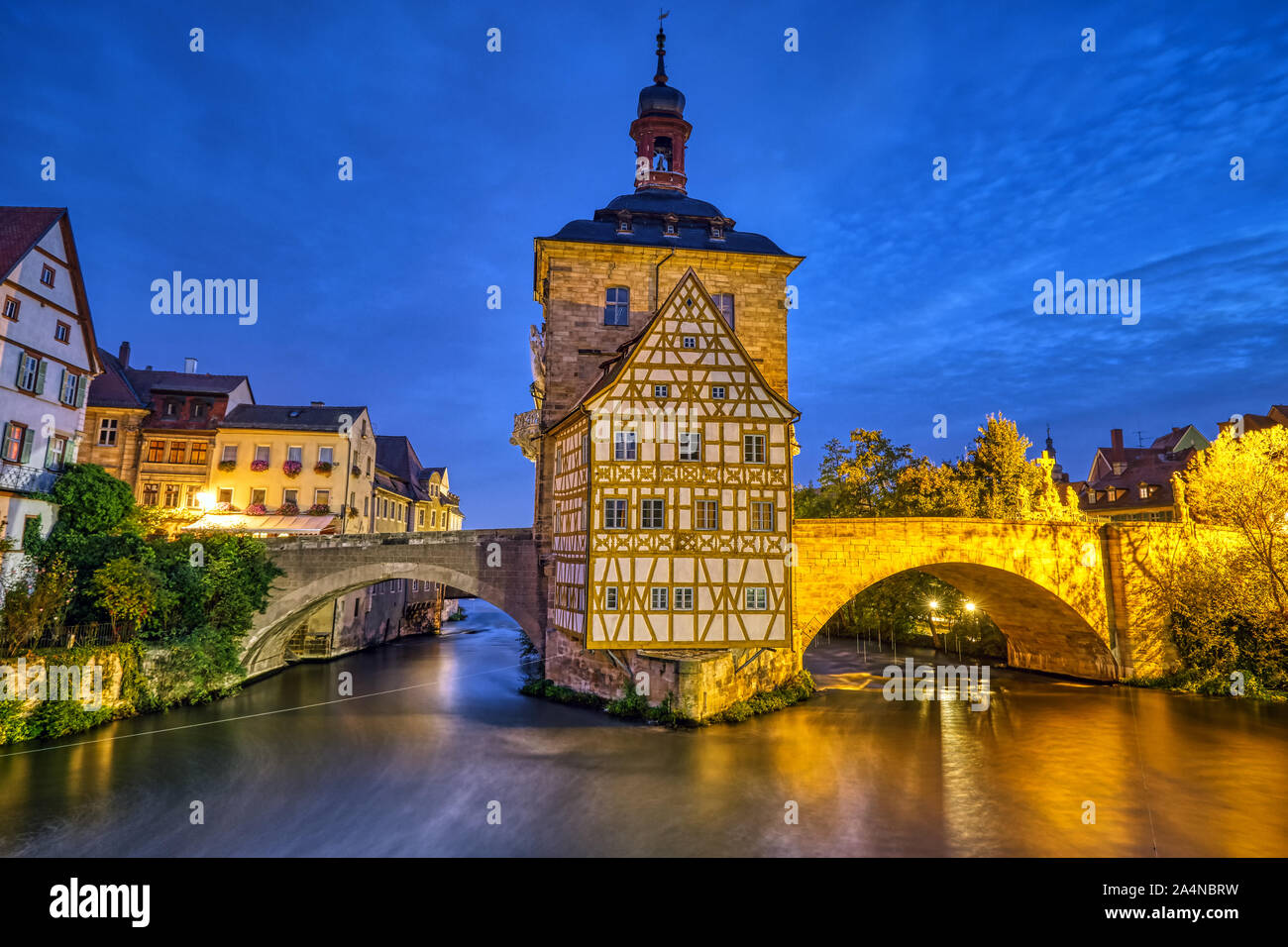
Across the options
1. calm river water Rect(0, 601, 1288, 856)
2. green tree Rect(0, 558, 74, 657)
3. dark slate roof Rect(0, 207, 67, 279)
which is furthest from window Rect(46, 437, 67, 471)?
calm river water Rect(0, 601, 1288, 856)

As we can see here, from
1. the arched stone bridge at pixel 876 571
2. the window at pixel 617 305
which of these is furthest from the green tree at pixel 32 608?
the window at pixel 617 305

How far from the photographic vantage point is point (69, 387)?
21906 mm

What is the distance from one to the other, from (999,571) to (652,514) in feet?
49.0

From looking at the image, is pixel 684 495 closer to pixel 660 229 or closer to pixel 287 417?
pixel 660 229

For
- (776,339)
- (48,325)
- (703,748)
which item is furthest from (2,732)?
(776,339)

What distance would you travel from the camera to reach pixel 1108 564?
2703 centimetres

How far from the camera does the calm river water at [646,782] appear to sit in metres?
12.2

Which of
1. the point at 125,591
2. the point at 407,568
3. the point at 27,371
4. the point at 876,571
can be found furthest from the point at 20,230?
the point at 876,571

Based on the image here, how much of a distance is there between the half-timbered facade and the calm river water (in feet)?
11.3

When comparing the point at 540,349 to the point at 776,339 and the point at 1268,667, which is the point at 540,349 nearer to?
the point at 776,339

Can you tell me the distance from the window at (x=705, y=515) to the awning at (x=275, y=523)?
1942 cm

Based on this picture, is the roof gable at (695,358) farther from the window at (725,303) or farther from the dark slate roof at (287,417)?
the dark slate roof at (287,417)
